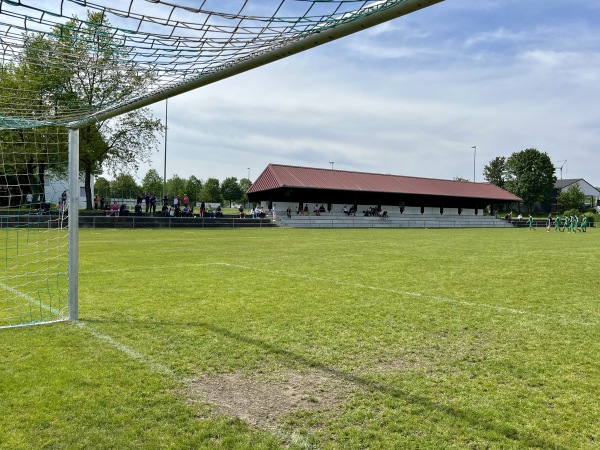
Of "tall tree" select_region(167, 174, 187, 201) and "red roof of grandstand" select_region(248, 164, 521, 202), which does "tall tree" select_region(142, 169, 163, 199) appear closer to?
"tall tree" select_region(167, 174, 187, 201)

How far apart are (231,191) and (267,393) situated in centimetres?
10614

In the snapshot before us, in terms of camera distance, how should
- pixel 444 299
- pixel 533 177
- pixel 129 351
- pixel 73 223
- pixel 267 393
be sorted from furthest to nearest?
pixel 533 177, pixel 444 299, pixel 73 223, pixel 129 351, pixel 267 393

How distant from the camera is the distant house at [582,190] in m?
101

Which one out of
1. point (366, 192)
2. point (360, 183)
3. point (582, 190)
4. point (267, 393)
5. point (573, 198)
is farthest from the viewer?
point (582, 190)

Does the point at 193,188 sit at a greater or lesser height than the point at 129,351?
greater

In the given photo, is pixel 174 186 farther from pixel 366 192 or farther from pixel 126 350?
pixel 126 350

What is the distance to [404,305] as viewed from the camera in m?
7.64

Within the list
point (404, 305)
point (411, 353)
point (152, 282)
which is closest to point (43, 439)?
point (411, 353)

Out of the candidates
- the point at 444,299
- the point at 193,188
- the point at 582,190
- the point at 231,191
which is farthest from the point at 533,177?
the point at 444,299

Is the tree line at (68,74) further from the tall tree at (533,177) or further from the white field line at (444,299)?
the tall tree at (533,177)

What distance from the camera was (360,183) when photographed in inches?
1992

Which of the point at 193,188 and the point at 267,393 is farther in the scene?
the point at 193,188

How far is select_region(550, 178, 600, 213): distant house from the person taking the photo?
101 meters

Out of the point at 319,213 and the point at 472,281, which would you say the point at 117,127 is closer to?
the point at 319,213
